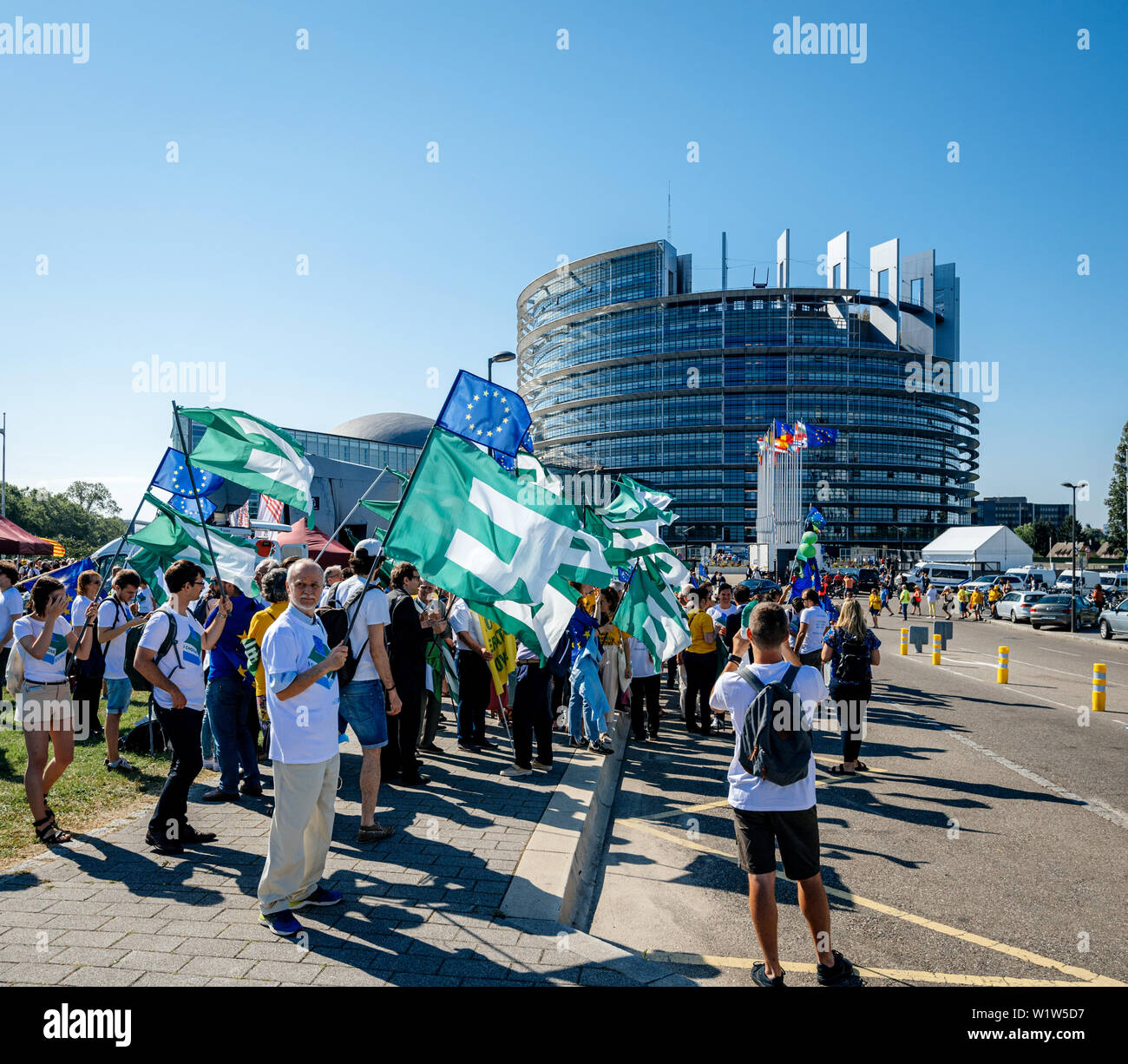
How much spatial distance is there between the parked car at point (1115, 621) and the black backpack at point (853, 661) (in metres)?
21.9

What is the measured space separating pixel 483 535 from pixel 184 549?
528cm

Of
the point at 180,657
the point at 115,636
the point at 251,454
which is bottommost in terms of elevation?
the point at 115,636

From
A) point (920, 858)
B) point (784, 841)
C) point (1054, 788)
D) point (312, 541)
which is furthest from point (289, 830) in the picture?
point (312, 541)

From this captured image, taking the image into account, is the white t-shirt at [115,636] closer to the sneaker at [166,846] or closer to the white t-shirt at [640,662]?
the sneaker at [166,846]

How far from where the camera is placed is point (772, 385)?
11369 cm

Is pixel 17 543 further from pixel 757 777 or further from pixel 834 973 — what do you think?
pixel 834 973

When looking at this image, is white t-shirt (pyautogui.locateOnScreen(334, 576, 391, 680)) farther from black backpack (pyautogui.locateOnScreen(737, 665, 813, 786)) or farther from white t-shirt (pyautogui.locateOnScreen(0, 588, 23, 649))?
white t-shirt (pyautogui.locateOnScreen(0, 588, 23, 649))

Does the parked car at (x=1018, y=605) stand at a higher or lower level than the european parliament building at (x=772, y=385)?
lower

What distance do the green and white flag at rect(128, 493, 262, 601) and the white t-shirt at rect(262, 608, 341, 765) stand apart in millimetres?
2898

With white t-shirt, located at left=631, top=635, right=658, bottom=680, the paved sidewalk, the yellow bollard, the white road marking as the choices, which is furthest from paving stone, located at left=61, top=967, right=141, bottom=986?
the yellow bollard

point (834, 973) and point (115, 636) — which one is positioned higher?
point (115, 636)

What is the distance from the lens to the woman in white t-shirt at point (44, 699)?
5254mm

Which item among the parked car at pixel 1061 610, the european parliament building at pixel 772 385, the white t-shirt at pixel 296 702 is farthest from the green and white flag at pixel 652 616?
the european parliament building at pixel 772 385
